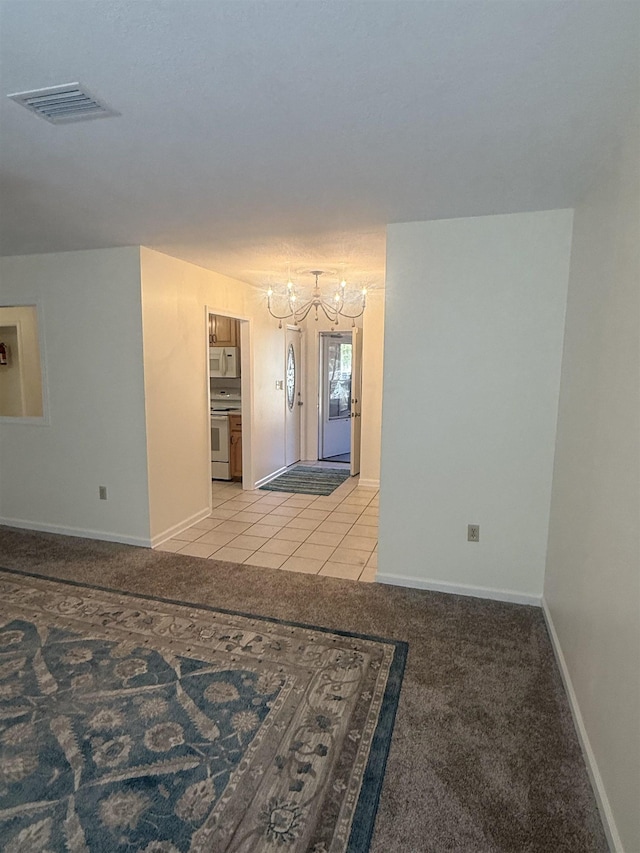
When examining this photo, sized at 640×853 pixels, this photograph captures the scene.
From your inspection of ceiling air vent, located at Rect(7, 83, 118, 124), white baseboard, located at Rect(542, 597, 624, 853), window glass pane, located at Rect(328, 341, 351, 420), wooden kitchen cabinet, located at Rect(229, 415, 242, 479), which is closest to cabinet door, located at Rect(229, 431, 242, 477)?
wooden kitchen cabinet, located at Rect(229, 415, 242, 479)

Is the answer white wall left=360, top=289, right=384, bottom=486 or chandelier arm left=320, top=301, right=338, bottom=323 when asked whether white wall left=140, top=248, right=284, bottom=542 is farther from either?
white wall left=360, top=289, right=384, bottom=486

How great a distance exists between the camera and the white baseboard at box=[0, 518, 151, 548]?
3.91m

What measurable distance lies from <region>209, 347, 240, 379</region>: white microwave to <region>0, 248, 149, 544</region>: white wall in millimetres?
2292

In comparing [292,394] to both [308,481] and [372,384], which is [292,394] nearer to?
[308,481]

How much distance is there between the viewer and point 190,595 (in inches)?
120

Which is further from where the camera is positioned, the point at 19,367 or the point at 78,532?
the point at 19,367

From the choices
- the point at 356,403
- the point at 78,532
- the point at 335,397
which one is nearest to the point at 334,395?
the point at 335,397

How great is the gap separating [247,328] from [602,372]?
405 cm

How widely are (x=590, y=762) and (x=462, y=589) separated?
→ 140 centimetres

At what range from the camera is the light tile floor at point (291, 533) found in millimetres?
3633

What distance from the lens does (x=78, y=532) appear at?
4.12 metres

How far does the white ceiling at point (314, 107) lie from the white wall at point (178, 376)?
96 centimetres

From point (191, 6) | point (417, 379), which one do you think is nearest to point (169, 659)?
point (417, 379)

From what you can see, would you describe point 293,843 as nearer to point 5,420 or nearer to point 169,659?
point 169,659
